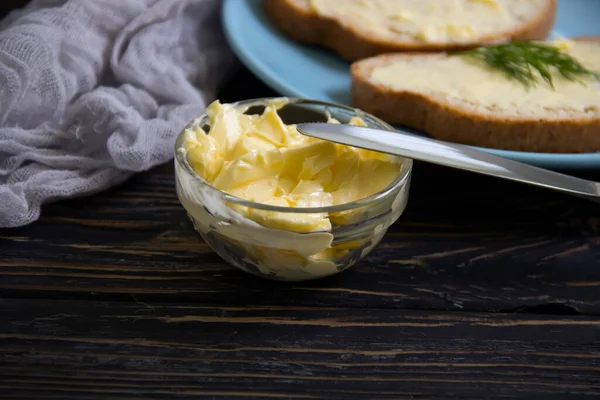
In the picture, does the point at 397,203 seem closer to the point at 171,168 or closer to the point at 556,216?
the point at 556,216

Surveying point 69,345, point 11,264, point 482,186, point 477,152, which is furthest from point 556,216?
point 11,264

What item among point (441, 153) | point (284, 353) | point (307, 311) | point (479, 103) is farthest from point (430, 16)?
point (284, 353)

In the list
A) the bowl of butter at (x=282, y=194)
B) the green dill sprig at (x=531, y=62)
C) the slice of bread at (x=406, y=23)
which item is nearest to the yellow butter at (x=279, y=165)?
the bowl of butter at (x=282, y=194)

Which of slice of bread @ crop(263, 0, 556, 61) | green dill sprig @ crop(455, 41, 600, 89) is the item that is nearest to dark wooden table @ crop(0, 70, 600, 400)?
green dill sprig @ crop(455, 41, 600, 89)

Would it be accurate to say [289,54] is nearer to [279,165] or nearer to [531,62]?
[531,62]

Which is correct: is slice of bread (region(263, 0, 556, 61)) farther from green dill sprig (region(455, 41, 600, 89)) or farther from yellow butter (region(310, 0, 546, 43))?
green dill sprig (region(455, 41, 600, 89))

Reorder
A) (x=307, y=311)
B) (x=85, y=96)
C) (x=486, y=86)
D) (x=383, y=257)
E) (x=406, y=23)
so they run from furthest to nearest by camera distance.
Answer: (x=406, y=23) < (x=486, y=86) < (x=85, y=96) < (x=383, y=257) < (x=307, y=311)

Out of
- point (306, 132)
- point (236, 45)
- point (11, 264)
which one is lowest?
point (11, 264)
